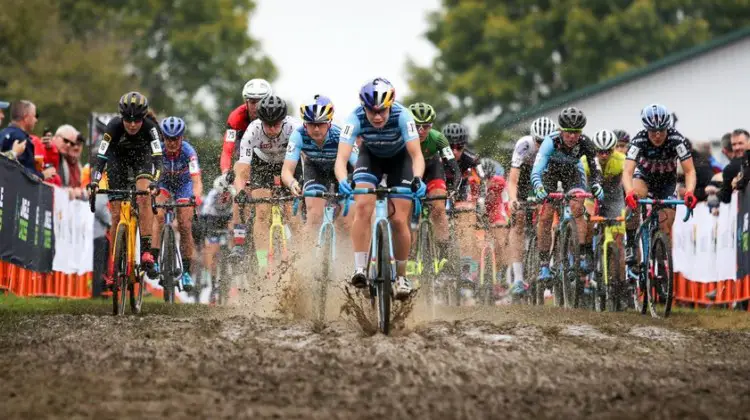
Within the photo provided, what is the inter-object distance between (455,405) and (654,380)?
5.37ft

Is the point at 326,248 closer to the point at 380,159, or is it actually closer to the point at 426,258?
the point at 380,159

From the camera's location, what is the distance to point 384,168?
12484mm

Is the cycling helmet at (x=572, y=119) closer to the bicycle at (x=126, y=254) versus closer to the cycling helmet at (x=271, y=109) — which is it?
the cycling helmet at (x=271, y=109)

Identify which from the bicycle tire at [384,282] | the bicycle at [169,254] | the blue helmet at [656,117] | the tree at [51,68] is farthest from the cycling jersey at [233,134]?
the tree at [51,68]

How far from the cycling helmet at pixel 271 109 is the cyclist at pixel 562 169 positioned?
2972mm

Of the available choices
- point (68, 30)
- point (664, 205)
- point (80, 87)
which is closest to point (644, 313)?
point (664, 205)

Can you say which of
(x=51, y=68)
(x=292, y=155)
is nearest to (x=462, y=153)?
(x=292, y=155)

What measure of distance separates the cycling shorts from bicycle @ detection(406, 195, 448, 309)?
3000 mm

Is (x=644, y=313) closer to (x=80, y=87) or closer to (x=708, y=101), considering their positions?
(x=708, y=101)

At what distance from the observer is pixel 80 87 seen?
162ft

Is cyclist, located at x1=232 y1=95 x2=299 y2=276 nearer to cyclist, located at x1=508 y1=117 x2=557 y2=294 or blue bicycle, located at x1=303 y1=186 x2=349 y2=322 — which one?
blue bicycle, located at x1=303 y1=186 x2=349 y2=322

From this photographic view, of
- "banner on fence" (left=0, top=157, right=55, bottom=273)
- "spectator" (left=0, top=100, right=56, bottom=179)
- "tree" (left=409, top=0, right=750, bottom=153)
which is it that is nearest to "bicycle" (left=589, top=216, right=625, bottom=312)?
"banner on fence" (left=0, top=157, right=55, bottom=273)

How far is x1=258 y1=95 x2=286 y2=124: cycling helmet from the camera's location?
15188mm

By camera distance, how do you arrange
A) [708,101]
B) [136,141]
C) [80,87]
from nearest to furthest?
[136,141], [708,101], [80,87]
